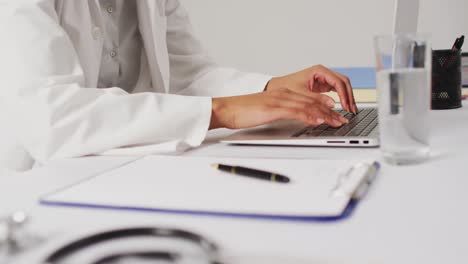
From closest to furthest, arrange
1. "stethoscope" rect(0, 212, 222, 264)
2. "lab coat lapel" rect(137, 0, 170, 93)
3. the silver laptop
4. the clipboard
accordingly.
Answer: "stethoscope" rect(0, 212, 222, 264), the clipboard, the silver laptop, "lab coat lapel" rect(137, 0, 170, 93)

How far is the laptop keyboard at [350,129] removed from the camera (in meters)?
0.88

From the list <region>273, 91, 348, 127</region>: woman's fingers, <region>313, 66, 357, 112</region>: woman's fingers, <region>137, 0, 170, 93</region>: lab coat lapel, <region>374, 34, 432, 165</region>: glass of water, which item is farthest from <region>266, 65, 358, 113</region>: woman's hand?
<region>374, 34, 432, 165</region>: glass of water

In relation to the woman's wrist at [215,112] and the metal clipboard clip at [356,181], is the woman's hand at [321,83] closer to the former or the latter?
the woman's wrist at [215,112]

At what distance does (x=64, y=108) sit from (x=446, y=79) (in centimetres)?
78

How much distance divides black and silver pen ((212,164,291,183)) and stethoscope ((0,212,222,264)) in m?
0.22

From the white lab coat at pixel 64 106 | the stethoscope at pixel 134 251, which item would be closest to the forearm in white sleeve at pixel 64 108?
the white lab coat at pixel 64 106

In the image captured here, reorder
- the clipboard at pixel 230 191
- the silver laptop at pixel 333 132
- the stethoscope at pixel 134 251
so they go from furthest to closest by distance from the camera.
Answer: the silver laptop at pixel 333 132 → the clipboard at pixel 230 191 → the stethoscope at pixel 134 251

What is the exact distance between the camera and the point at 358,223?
0.48 m

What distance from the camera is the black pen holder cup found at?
1.15 meters

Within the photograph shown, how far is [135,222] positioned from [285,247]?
16 cm

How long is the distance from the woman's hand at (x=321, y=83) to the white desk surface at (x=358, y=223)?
0.40 m

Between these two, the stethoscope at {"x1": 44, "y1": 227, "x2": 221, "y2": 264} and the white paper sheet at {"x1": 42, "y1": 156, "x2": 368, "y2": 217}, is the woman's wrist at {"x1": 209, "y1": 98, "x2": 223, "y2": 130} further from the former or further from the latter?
the stethoscope at {"x1": 44, "y1": 227, "x2": 221, "y2": 264}

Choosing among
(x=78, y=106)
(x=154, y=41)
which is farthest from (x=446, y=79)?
(x=78, y=106)

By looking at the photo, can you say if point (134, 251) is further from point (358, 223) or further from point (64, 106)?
point (64, 106)
